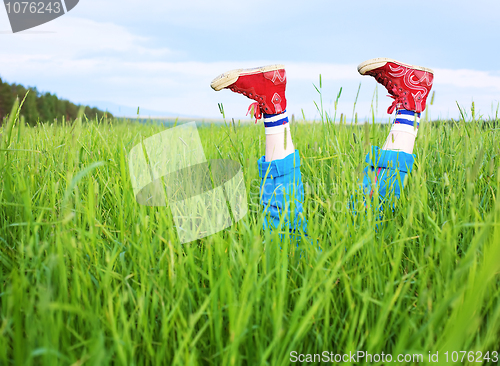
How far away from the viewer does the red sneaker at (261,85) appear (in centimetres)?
171

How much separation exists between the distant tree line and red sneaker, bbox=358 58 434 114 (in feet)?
30.8

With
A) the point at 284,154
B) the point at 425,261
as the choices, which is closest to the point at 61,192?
the point at 284,154

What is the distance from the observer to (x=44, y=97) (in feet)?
43.2

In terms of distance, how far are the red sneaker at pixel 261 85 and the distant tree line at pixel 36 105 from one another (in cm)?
916

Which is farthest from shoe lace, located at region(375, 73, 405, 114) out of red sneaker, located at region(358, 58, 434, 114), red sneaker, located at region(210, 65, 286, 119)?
red sneaker, located at region(210, 65, 286, 119)

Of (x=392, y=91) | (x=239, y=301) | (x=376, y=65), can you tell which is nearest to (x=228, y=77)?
(x=376, y=65)

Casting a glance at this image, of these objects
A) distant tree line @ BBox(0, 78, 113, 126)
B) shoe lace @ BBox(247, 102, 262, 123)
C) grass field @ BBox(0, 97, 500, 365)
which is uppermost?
distant tree line @ BBox(0, 78, 113, 126)

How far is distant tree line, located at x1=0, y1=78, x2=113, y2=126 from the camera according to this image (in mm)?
10500

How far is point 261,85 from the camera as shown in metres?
1.76

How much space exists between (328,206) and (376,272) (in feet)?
0.83

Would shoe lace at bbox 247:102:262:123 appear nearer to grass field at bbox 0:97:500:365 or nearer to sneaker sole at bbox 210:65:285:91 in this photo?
sneaker sole at bbox 210:65:285:91

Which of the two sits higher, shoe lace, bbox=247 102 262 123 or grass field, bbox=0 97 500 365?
shoe lace, bbox=247 102 262 123

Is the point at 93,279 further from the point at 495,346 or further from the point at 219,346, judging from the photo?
the point at 495,346

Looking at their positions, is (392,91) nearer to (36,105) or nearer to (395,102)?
(395,102)
